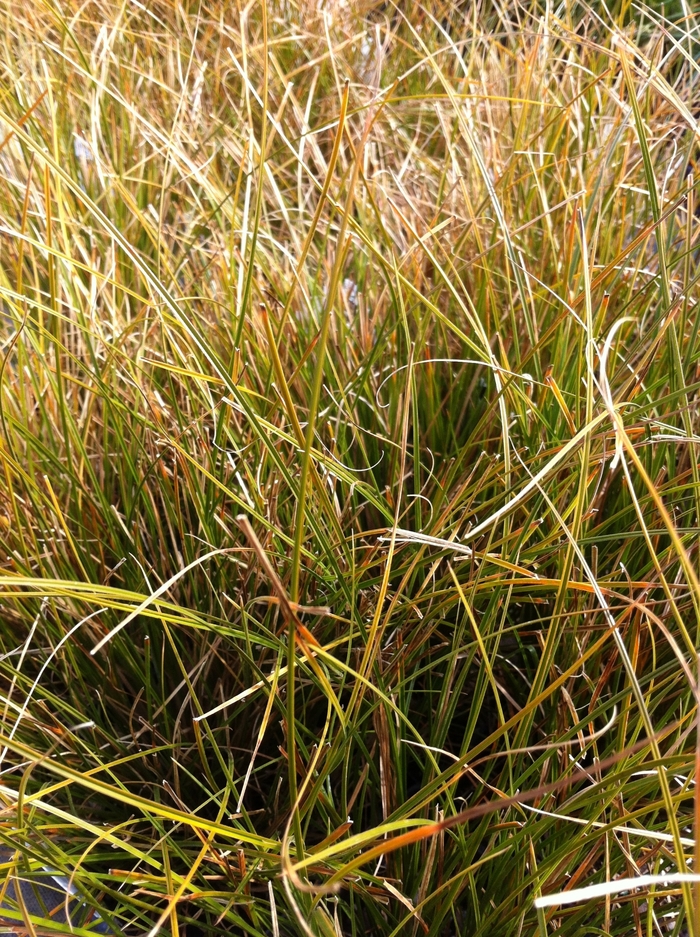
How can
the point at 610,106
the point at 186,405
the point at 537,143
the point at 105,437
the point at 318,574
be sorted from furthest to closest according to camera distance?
the point at 610,106 → the point at 537,143 → the point at 186,405 → the point at 105,437 → the point at 318,574

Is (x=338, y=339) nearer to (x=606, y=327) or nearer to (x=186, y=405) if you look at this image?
(x=186, y=405)

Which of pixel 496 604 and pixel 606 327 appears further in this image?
pixel 606 327

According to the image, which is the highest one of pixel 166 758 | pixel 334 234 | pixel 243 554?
pixel 334 234

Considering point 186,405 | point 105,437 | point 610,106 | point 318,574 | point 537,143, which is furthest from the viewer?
point 610,106

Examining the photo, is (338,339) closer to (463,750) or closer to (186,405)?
(186,405)

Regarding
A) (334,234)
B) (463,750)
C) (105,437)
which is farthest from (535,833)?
(334,234)

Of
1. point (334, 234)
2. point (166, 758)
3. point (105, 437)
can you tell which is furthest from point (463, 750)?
point (334, 234)

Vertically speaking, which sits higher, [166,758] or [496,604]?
[496,604]
